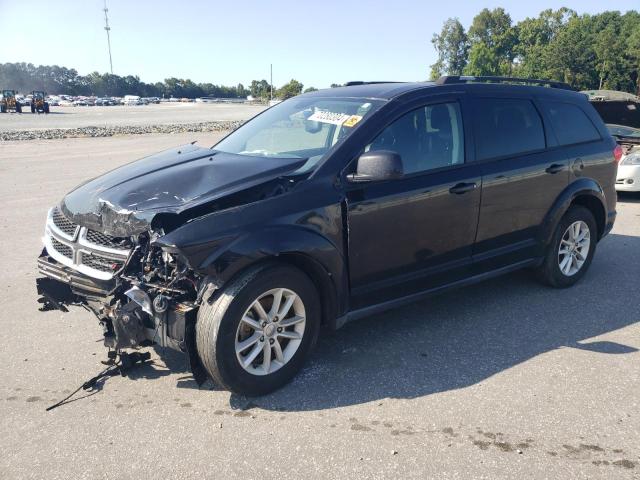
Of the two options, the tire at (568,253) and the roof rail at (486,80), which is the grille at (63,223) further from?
the tire at (568,253)

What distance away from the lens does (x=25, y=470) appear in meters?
2.75

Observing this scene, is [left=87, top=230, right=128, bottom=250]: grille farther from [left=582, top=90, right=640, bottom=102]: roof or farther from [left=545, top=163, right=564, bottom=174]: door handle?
[left=582, top=90, right=640, bottom=102]: roof

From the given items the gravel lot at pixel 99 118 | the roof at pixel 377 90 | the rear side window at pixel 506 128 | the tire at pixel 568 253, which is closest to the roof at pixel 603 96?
the tire at pixel 568 253

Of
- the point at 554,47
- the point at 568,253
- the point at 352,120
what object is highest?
the point at 554,47

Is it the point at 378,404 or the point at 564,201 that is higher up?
the point at 564,201

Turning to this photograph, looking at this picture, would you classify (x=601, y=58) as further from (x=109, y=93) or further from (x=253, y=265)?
(x=109, y=93)

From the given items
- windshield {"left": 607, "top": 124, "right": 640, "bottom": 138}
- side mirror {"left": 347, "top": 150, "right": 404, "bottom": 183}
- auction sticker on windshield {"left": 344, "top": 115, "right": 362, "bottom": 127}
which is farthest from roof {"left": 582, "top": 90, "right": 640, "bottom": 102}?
side mirror {"left": 347, "top": 150, "right": 404, "bottom": 183}

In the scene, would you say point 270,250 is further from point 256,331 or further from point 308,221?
point 256,331

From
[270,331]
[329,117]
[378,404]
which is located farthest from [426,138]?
[378,404]

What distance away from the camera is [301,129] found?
4.38 metres

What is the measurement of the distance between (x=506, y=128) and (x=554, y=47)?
263 ft

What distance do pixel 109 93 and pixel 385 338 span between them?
161 meters

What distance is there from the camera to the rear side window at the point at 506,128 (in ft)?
14.7

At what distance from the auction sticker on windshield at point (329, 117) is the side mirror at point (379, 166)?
60 cm
